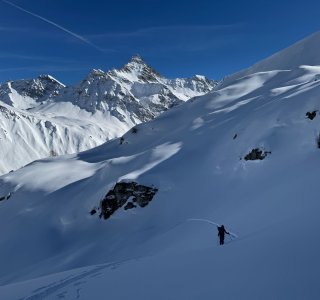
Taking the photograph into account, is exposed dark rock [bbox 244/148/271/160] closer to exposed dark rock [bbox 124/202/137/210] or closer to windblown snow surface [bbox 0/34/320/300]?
windblown snow surface [bbox 0/34/320/300]

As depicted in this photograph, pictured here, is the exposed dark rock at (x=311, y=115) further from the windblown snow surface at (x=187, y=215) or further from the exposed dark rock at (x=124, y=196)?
the exposed dark rock at (x=124, y=196)

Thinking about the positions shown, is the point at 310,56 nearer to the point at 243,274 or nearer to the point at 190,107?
the point at 190,107

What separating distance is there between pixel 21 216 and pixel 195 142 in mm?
21754

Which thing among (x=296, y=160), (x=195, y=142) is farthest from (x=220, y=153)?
(x=296, y=160)

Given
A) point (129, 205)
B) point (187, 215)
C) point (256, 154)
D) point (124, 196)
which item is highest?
point (124, 196)

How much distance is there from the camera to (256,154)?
33.1m

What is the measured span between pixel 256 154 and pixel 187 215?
26.6 feet

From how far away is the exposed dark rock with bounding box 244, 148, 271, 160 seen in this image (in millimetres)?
32444

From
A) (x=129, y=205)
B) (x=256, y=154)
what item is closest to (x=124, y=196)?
(x=129, y=205)

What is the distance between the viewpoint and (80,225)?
37.8m

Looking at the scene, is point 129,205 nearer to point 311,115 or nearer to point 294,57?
point 311,115

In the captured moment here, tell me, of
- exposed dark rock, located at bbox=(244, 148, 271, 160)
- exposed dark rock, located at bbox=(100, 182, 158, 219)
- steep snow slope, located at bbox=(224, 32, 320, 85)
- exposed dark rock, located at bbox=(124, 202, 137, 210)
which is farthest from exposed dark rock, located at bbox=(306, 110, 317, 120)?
steep snow slope, located at bbox=(224, 32, 320, 85)

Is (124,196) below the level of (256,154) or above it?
above

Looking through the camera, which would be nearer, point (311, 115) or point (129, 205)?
point (311, 115)
